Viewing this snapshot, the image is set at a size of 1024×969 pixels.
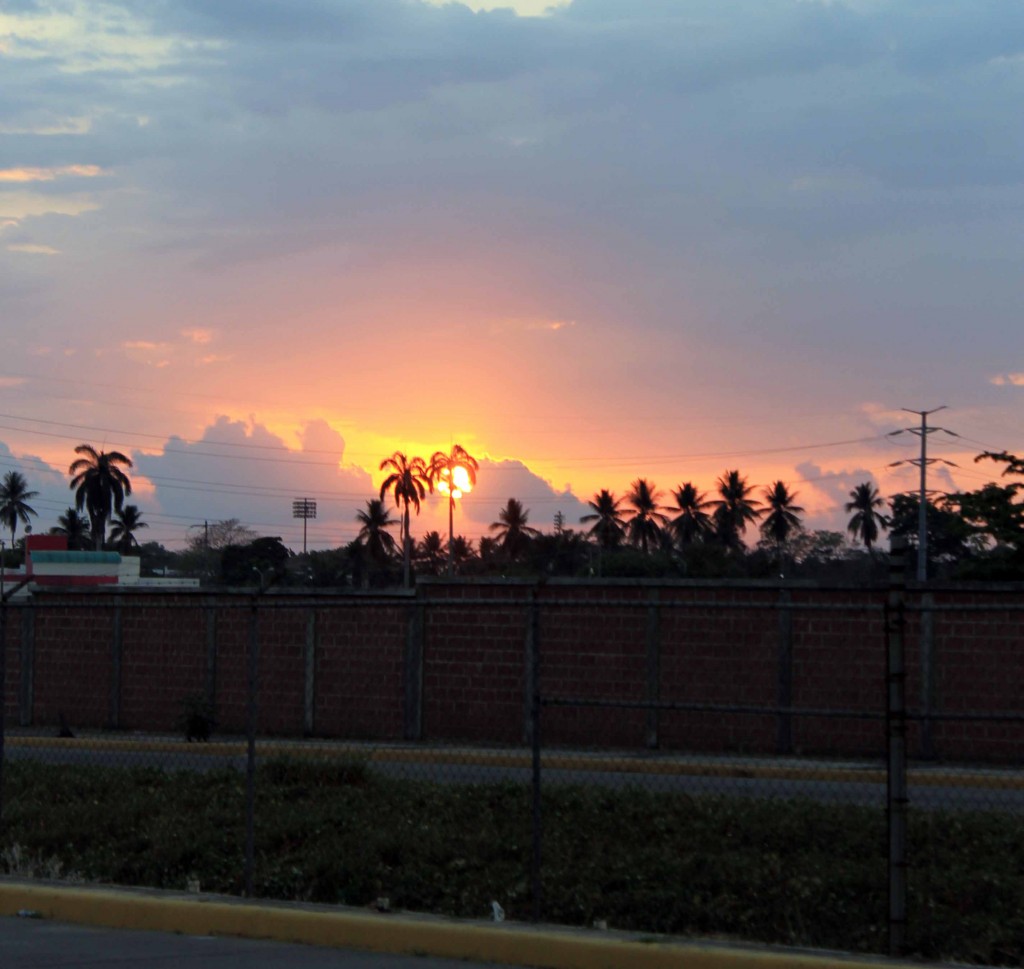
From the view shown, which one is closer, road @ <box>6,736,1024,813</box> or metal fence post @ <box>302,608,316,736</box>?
road @ <box>6,736,1024,813</box>

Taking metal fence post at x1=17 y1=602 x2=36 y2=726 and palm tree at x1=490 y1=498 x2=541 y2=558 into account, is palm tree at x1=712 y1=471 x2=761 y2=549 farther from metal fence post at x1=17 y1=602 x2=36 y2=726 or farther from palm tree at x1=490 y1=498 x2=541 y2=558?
metal fence post at x1=17 y1=602 x2=36 y2=726

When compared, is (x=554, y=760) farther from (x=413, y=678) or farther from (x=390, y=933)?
(x=390, y=933)

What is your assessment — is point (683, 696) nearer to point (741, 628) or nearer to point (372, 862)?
point (741, 628)

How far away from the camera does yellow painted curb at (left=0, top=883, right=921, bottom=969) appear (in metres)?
6.85

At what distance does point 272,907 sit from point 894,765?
12.6 ft

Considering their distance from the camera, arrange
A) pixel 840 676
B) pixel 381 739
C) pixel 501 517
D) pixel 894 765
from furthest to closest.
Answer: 1. pixel 501 517
2. pixel 381 739
3. pixel 840 676
4. pixel 894 765

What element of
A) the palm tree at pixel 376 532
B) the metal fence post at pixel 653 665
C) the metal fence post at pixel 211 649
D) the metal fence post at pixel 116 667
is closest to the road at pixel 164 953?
the metal fence post at pixel 653 665

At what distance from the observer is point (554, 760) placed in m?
16.2

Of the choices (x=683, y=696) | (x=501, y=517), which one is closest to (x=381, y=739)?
(x=683, y=696)

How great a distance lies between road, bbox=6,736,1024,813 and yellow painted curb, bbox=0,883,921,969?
4.12m

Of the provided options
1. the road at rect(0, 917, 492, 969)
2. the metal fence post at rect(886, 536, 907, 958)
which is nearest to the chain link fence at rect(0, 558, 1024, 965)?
the metal fence post at rect(886, 536, 907, 958)

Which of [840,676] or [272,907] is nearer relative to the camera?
[272,907]

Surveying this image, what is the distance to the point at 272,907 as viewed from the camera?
817cm

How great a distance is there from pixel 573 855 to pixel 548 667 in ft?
39.2
